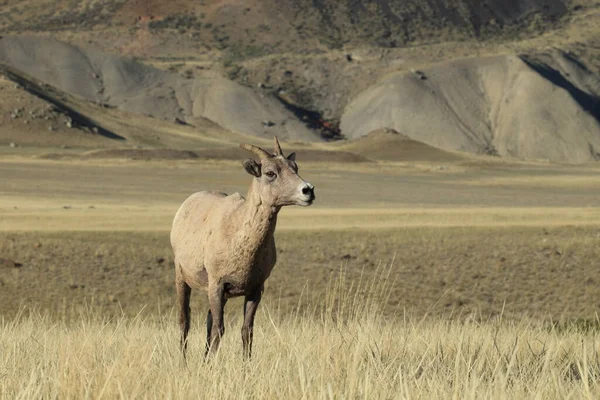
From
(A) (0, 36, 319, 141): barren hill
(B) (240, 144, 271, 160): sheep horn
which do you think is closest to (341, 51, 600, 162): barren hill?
(A) (0, 36, 319, 141): barren hill

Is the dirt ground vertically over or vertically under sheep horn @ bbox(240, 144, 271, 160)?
under

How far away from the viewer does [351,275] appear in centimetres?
2236

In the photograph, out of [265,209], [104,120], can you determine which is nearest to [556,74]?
[104,120]

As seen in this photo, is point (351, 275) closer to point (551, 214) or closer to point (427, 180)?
point (551, 214)

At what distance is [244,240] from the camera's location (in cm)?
827

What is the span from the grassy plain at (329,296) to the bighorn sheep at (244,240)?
40 centimetres

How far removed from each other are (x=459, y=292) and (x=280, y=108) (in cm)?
11877

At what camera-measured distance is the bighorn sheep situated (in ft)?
26.0

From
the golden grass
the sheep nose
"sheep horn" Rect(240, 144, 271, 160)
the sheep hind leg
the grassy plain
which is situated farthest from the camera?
the golden grass

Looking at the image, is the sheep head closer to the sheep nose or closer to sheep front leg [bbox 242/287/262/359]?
the sheep nose

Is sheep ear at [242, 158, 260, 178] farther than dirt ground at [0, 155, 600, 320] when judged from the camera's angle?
No

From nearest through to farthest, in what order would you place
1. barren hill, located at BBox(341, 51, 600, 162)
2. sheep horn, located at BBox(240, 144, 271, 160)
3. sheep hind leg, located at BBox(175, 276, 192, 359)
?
sheep horn, located at BBox(240, 144, 271, 160) → sheep hind leg, located at BBox(175, 276, 192, 359) → barren hill, located at BBox(341, 51, 600, 162)

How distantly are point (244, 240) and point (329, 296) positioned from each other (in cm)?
1154

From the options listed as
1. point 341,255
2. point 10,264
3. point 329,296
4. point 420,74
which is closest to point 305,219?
point 341,255
